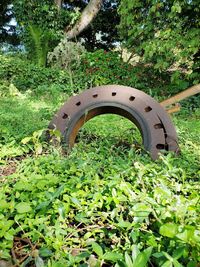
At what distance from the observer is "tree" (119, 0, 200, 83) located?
8.27 meters

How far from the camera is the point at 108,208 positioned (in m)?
2.06

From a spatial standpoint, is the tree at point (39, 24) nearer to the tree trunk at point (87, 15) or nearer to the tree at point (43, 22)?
the tree at point (43, 22)

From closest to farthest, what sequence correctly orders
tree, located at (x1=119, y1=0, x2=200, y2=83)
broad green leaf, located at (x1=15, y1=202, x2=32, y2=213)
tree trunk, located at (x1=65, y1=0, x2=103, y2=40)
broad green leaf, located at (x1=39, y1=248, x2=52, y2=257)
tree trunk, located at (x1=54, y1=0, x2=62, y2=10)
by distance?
1. broad green leaf, located at (x1=39, y1=248, x2=52, y2=257)
2. broad green leaf, located at (x1=15, y1=202, x2=32, y2=213)
3. tree, located at (x1=119, y1=0, x2=200, y2=83)
4. tree trunk, located at (x1=65, y1=0, x2=103, y2=40)
5. tree trunk, located at (x1=54, y1=0, x2=62, y2=10)

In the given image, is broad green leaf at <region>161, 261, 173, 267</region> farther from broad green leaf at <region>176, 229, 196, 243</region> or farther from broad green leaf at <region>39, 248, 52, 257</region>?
broad green leaf at <region>39, 248, 52, 257</region>

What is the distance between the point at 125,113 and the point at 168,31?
560 centimetres

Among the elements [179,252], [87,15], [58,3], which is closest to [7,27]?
[58,3]

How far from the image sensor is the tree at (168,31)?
27.1 ft

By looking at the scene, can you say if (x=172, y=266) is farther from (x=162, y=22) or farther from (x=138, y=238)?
(x=162, y=22)

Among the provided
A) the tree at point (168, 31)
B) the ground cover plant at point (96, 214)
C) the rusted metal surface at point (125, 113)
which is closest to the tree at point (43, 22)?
the tree at point (168, 31)

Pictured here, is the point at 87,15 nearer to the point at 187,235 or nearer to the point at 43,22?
the point at 43,22

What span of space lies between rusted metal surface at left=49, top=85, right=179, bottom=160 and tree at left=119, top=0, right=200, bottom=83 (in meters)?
5.09

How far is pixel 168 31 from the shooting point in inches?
337

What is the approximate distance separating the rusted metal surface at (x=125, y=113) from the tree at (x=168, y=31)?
16.7ft

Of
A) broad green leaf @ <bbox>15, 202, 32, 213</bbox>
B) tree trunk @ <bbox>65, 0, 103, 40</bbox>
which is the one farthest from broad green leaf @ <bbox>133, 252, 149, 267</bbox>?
tree trunk @ <bbox>65, 0, 103, 40</bbox>
